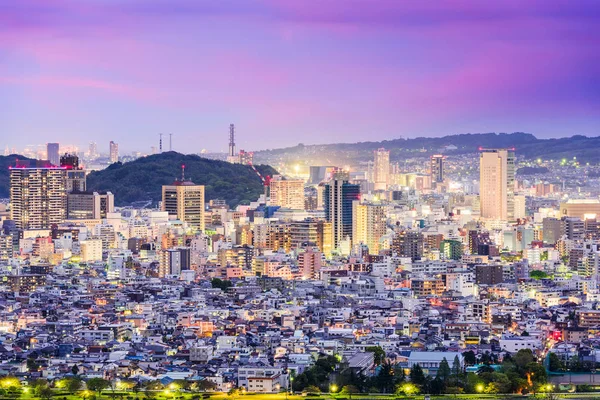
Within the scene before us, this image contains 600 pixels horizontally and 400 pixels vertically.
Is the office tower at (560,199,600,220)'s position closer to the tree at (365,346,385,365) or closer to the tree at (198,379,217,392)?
the tree at (365,346,385,365)

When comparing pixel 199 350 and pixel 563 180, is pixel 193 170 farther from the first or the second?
pixel 199 350

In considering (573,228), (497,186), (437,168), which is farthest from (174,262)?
(437,168)

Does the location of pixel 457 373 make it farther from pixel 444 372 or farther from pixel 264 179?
pixel 264 179

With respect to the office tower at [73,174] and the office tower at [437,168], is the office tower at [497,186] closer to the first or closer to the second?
the office tower at [73,174]

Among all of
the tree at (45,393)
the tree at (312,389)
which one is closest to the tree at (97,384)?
the tree at (45,393)

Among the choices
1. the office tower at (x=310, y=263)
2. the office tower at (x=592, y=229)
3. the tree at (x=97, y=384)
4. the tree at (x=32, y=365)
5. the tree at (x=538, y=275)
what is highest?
the office tower at (x=592, y=229)

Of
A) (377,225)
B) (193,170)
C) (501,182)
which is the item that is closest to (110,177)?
(193,170)
